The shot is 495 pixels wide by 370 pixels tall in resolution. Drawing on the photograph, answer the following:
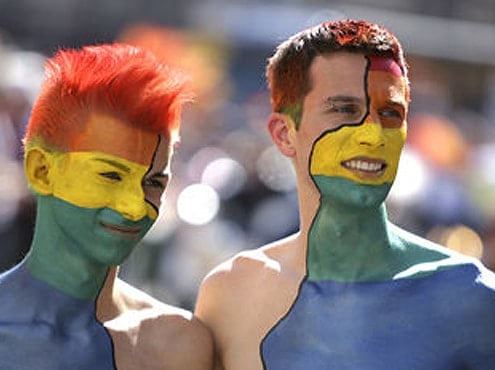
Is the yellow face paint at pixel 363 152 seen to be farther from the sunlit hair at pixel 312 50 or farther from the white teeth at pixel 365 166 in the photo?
the sunlit hair at pixel 312 50

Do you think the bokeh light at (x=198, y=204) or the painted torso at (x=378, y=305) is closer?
the painted torso at (x=378, y=305)

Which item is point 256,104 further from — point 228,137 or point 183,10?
point 183,10

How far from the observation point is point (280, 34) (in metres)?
18.4

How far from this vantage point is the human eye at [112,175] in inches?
196

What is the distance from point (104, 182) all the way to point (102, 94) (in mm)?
284

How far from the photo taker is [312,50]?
202 inches

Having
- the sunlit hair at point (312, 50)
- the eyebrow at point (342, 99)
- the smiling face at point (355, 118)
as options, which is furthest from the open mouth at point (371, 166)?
the sunlit hair at point (312, 50)

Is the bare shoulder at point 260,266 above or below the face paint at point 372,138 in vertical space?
below

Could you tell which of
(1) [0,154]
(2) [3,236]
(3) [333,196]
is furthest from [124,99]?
(1) [0,154]

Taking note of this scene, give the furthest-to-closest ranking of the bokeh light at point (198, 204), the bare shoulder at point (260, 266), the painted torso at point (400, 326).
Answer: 1. the bokeh light at point (198, 204)
2. the bare shoulder at point (260, 266)
3. the painted torso at point (400, 326)

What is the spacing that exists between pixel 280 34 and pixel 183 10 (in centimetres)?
199

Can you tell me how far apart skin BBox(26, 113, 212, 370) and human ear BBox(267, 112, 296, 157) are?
1.27 feet

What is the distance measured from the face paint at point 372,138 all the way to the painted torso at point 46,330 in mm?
895

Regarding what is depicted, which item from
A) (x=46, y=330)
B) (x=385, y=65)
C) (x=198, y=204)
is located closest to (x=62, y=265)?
(x=46, y=330)
